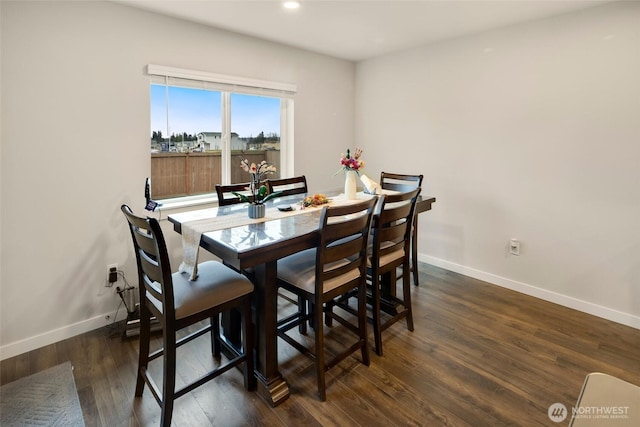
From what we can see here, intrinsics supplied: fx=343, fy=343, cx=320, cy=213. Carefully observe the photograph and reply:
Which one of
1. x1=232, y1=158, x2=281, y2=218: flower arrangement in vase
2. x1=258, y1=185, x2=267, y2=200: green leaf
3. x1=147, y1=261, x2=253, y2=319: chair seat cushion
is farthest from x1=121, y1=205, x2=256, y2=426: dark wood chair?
x1=258, y1=185, x2=267, y2=200: green leaf

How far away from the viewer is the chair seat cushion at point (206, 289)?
1639 mm

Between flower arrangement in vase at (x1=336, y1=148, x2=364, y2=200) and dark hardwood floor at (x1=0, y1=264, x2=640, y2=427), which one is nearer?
dark hardwood floor at (x1=0, y1=264, x2=640, y2=427)

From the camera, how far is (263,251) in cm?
163

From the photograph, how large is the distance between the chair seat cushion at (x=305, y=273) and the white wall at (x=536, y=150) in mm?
2001

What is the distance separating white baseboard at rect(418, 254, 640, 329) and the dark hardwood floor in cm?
9

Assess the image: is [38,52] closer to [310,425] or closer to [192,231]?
[192,231]

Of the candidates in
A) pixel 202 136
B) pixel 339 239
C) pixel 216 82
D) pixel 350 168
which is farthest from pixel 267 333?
pixel 216 82

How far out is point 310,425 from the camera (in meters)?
1.70

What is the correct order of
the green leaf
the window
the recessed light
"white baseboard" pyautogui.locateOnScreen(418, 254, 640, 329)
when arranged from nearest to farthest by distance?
the green leaf < the recessed light < "white baseboard" pyautogui.locateOnScreen(418, 254, 640, 329) < the window

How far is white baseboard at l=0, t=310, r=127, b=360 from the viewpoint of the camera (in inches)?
88.4

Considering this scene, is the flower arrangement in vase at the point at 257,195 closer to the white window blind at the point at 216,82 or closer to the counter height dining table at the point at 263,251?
the counter height dining table at the point at 263,251

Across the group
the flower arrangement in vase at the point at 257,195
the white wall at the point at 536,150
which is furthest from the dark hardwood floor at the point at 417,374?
the flower arrangement in vase at the point at 257,195

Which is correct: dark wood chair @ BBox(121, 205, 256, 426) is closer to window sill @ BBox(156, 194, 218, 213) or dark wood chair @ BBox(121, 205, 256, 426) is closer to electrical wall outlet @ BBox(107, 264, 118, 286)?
electrical wall outlet @ BBox(107, 264, 118, 286)

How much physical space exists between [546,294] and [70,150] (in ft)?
13.1
